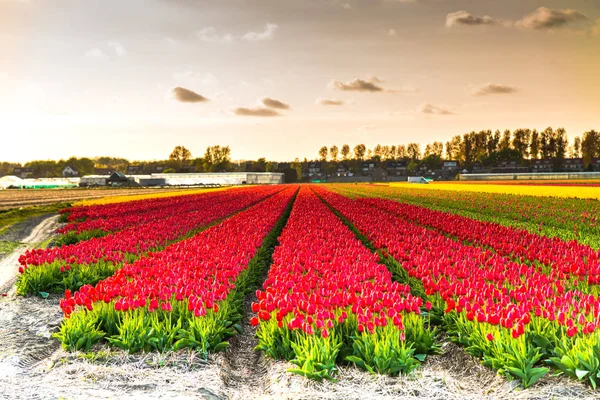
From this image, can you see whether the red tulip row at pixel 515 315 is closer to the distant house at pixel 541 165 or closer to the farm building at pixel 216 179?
the farm building at pixel 216 179

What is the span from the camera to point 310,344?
19.1 feet

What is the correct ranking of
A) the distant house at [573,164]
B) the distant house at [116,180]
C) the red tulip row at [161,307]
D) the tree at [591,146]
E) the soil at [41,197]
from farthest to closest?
the distant house at [573,164] → the tree at [591,146] → the distant house at [116,180] → the soil at [41,197] → the red tulip row at [161,307]

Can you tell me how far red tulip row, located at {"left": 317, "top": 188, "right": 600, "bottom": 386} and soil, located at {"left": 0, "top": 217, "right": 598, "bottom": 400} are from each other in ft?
0.85

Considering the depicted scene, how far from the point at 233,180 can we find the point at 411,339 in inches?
4782

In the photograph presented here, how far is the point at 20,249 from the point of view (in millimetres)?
18047

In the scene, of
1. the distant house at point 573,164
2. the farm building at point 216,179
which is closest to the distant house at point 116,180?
the farm building at point 216,179

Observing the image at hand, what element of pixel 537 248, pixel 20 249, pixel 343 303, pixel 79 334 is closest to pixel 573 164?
pixel 537 248

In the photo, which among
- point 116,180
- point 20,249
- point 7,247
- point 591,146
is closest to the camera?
point 20,249

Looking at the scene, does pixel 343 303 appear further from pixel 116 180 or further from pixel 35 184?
pixel 116 180

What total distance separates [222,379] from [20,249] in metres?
15.5

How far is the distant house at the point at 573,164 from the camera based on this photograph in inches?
5851

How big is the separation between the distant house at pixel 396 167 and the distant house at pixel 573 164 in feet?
183

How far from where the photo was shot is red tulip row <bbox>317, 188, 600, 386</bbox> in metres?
5.43

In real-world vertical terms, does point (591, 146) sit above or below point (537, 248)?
above
